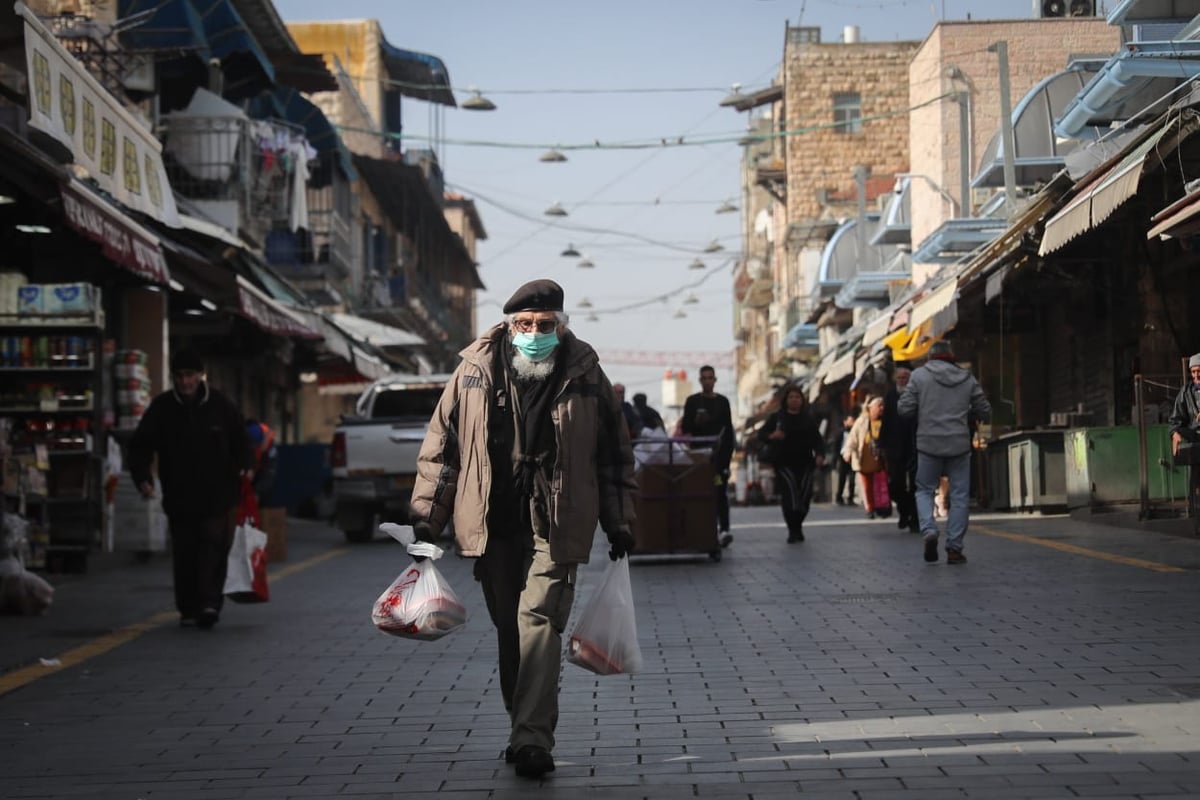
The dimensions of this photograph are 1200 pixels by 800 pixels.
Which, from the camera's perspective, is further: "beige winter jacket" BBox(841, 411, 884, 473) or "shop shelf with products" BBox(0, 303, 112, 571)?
"beige winter jacket" BBox(841, 411, 884, 473)

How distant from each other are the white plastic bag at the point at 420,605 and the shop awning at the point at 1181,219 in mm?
8019

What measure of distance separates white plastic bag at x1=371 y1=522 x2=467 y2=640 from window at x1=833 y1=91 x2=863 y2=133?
172 feet

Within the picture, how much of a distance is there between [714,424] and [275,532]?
4697 millimetres

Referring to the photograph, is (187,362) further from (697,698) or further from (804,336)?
(804,336)

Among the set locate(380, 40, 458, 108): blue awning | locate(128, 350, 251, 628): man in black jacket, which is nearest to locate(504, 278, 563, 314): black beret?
locate(128, 350, 251, 628): man in black jacket

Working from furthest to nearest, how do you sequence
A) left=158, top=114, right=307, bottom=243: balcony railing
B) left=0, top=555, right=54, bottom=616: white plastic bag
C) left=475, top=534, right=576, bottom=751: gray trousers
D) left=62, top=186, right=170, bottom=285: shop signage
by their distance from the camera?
left=158, top=114, right=307, bottom=243: balcony railing
left=62, top=186, right=170, bottom=285: shop signage
left=0, top=555, right=54, bottom=616: white plastic bag
left=475, top=534, right=576, bottom=751: gray trousers

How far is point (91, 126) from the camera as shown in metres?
13.4

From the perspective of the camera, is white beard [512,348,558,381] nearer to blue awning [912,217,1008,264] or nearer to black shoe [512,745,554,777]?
black shoe [512,745,554,777]

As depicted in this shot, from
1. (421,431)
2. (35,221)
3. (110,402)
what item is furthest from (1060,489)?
(35,221)

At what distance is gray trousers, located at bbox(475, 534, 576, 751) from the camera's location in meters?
6.16

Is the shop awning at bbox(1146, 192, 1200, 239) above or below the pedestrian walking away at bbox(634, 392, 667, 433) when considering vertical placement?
above

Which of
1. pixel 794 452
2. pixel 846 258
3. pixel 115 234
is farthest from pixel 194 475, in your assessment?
pixel 846 258

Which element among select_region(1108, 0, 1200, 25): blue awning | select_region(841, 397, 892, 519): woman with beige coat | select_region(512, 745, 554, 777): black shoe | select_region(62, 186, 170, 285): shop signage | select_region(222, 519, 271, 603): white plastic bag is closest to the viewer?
select_region(512, 745, 554, 777): black shoe

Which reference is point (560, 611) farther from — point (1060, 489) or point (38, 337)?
point (1060, 489)
